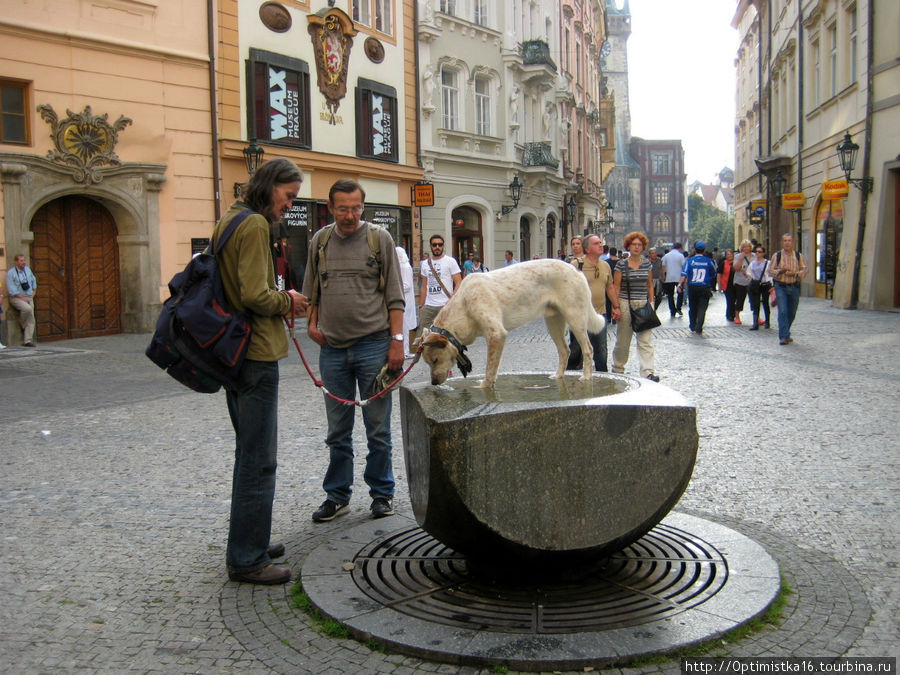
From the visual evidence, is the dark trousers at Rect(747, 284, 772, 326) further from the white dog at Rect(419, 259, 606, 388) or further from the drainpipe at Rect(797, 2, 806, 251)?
the white dog at Rect(419, 259, 606, 388)

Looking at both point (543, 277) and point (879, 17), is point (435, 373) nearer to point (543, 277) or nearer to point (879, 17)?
point (543, 277)

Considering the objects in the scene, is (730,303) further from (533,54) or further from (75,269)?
(533,54)

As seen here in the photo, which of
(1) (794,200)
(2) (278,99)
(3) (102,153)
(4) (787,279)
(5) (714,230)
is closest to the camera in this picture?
(4) (787,279)

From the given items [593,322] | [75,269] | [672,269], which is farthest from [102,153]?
[593,322]

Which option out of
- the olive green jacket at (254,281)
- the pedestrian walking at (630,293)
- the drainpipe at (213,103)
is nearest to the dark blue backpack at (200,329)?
the olive green jacket at (254,281)

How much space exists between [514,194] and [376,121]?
7178mm

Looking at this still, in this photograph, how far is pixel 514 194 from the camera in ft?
96.6

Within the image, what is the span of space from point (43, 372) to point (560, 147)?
92.8ft

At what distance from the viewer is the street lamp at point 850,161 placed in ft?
65.0

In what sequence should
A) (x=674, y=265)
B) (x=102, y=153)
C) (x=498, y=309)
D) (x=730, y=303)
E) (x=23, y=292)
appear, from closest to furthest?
(x=498, y=309) → (x=23, y=292) → (x=102, y=153) → (x=730, y=303) → (x=674, y=265)

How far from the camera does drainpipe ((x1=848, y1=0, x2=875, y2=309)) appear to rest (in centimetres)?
1992

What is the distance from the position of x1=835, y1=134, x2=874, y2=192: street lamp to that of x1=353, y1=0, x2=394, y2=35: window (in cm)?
1267

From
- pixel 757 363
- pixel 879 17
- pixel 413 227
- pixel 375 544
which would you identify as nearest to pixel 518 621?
pixel 375 544

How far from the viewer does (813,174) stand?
26250 mm
